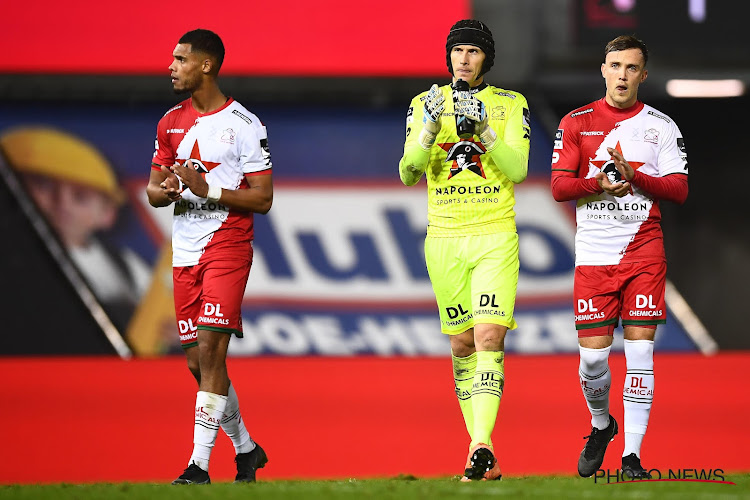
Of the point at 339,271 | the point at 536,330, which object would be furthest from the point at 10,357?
the point at 536,330

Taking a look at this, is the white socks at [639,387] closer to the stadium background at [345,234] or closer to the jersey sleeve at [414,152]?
the jersey sleeve at [414,152]

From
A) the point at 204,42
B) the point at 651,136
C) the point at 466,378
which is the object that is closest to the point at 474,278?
the point at 466,378

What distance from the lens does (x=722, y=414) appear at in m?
9.40

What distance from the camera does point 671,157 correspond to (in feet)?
20.5

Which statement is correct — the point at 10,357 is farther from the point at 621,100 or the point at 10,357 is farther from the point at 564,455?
the point at 621,100

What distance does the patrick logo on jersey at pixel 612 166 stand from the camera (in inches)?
240

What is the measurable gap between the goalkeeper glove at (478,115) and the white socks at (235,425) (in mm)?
1782

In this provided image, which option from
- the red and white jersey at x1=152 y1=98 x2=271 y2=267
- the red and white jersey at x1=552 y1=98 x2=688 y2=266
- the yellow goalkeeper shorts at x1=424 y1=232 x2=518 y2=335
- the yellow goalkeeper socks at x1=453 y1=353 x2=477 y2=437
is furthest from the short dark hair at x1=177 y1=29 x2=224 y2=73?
the yellow goalkeeper socks at x1=453 y1=353 x2=477 y2=437

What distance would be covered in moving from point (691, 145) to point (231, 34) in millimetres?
3845

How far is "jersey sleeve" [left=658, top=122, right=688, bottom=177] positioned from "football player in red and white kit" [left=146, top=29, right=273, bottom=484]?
6.49ft

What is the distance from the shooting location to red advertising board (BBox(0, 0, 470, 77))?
9883mm

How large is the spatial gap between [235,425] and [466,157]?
1820 millimetres

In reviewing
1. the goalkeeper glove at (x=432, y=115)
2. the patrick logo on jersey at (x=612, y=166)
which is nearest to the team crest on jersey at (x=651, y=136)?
the patrick logo on jersey at (x=612, y=166)

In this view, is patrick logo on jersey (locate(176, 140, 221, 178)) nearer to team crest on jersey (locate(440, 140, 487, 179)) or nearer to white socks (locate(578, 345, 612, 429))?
team crest on jersey (locate(440, 140, 487, 179))
